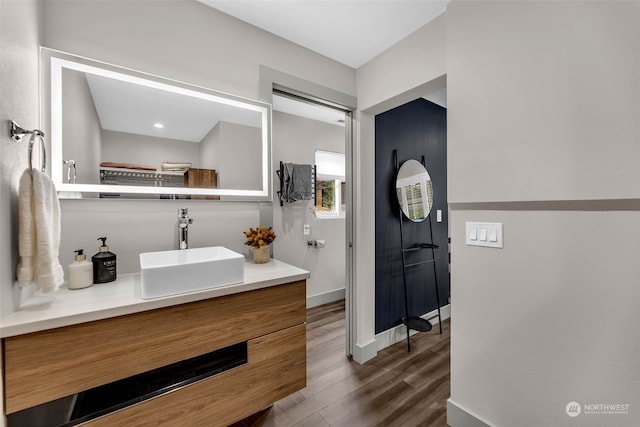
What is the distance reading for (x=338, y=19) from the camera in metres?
1.68

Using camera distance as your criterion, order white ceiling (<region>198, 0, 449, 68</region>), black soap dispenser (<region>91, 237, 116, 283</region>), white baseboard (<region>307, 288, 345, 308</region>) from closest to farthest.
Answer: black soap dispenser (<region>91, 237, 116, 283</region>) < white ceiling (<region>198, 0, 449, 68</region>) < white baseboard (<region>307, 288, 345, 308</region>)

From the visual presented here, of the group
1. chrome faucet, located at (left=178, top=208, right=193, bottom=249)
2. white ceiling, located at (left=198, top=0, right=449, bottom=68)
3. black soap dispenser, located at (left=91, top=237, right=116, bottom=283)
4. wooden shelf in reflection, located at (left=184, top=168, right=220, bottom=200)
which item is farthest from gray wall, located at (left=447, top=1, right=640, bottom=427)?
black soap dispenser, located at (left=91, top=237, right=116, bottom=283)

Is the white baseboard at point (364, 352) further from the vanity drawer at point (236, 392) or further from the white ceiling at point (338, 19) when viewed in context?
the white ceiling at point (338, 19)

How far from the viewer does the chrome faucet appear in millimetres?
1452

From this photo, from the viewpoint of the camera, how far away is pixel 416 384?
186 cm

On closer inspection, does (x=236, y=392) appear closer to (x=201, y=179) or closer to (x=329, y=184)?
(x=201, y=179)

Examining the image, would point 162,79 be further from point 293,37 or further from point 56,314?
point 56,314

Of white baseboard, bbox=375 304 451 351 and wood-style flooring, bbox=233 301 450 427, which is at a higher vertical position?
white baseboard, bbox=375 304 451 351

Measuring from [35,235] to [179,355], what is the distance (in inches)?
26.1

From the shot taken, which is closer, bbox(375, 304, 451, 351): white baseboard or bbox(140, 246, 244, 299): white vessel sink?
bbox(140, 246, 244, 299): white vessel sink

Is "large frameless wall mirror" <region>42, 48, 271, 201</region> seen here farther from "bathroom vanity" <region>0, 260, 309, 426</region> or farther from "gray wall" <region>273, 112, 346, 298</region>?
"gray wall" <region>273, 112, 346, 298</region>

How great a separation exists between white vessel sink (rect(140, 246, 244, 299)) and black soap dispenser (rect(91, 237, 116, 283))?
12 centimetres

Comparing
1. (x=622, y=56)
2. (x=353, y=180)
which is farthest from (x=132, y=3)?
(x=622, y=56)

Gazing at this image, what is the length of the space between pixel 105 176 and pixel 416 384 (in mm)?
2326
